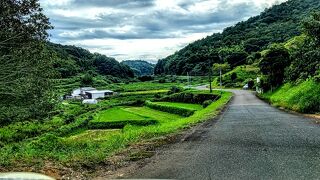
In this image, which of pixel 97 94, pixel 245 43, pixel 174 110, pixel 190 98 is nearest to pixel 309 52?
pixel 174 110

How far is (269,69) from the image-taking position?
178ft

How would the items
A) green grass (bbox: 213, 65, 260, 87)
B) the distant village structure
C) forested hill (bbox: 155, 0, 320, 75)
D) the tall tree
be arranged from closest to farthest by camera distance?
Result: the tall tree
green grass (bbox: 213, 65, 260, 87)
the distant village structure
forested hill (bbox: 155, 0, 320, 75)

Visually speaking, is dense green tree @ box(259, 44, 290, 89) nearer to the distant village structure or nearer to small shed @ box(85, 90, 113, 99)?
the distant village structure

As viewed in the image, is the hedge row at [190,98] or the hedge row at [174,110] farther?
the hedge row at [190,98]

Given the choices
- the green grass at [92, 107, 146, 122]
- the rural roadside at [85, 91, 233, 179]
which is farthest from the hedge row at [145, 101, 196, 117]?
the rural roadside at [85, 91, 233, 179]

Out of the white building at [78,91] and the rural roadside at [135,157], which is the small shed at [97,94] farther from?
the rural roadside at [135,157]

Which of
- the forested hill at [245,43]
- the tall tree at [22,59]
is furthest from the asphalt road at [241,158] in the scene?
the forested hill at [245,43]

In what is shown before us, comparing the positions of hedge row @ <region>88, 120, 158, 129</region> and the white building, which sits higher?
the white building

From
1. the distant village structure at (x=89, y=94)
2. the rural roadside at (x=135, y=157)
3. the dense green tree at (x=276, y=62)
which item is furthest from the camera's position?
the distant village structure at (x=89, y=94)

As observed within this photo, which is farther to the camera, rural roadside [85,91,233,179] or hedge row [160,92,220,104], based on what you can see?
hedge row [160,92,220,104]

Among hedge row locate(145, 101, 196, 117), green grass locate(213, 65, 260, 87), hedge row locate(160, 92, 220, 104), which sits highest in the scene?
green grass locate(213, 65, 260, 87)

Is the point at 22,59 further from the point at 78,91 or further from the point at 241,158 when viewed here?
the point at 78,91

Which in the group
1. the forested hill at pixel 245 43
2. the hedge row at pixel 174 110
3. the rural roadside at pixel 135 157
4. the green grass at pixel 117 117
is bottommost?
the green grass at pixel 117 117

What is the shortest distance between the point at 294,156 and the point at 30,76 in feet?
48.1
